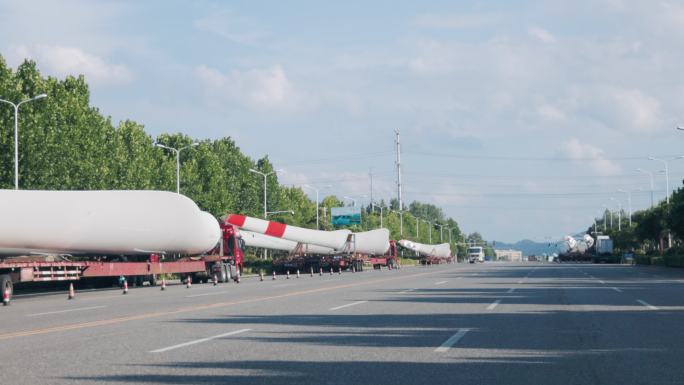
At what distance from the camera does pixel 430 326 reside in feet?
51.4

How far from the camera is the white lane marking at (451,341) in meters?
12.3

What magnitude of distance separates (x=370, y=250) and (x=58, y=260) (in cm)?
4956

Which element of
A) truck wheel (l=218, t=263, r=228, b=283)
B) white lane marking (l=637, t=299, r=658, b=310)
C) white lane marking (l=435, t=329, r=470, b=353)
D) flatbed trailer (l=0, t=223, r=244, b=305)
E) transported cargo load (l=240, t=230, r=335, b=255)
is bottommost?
white lane marking (l=637, t=299, r=658, b=310)

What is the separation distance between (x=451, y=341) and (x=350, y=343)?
1506 millimetres

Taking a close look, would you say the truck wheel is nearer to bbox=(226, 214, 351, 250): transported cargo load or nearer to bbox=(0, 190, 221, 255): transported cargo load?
bbox=(0, 190, 221, 255): transported cargo load

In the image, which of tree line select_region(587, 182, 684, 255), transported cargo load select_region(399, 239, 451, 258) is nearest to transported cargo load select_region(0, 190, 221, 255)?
tree line select_region(587, 182, 684, 255)

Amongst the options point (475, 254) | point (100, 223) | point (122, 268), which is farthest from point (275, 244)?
point (475, 254)

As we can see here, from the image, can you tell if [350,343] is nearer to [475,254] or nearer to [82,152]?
[82,152]

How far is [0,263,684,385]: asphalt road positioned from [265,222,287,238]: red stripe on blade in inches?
1301

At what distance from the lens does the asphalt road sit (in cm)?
997

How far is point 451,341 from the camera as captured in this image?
13.3m

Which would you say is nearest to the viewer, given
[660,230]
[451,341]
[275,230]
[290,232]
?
[451,341]

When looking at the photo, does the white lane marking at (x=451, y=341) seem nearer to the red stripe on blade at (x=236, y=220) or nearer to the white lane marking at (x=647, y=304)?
the white lane marking at (x=647, y=304)

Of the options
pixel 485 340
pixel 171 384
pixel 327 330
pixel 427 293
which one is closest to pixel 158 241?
pixel 427 293
